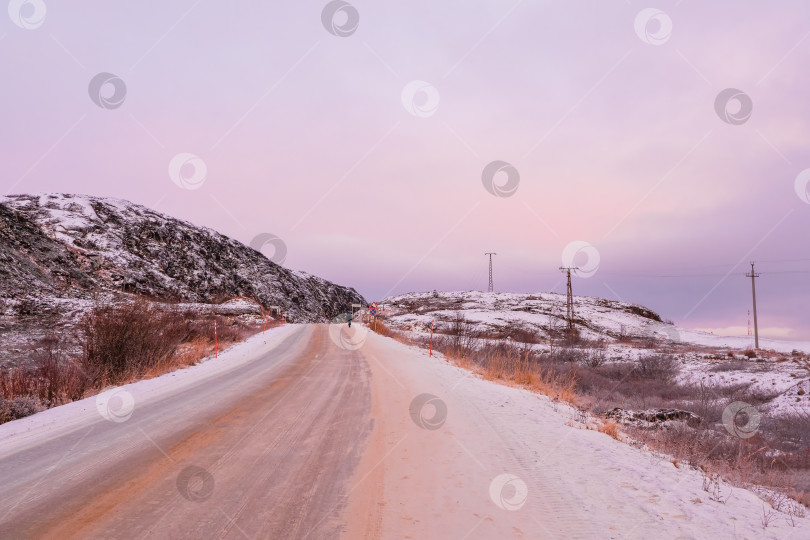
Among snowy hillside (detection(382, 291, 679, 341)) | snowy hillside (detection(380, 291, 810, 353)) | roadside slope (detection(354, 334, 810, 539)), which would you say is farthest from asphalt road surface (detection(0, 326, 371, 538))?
snowy hillside (detection(382, 291, 679, 341))

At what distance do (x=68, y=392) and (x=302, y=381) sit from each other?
183 inches

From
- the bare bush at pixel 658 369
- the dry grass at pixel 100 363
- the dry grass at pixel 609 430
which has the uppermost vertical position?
the bare bush at pixel 658 369

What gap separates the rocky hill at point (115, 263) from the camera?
104 ft

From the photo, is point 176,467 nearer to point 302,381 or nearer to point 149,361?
point 302,381

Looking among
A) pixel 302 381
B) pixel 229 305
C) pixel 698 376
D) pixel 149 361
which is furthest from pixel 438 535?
pixel 229 305

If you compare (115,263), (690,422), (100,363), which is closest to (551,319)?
(690,422)

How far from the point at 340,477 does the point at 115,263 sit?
58.9m

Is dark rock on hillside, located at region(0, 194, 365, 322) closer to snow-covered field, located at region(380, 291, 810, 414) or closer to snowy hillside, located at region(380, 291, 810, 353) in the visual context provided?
snowy hillside, located at region(380, 291, 810, 353)

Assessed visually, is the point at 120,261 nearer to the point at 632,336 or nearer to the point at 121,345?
the point at 121,345

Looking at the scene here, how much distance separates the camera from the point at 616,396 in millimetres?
15977

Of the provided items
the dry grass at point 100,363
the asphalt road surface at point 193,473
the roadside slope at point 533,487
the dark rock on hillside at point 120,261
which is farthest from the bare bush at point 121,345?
the dark rock on hillside at point 120,261

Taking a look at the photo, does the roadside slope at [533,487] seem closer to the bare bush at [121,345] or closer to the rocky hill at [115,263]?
the bare bush at [121,345]

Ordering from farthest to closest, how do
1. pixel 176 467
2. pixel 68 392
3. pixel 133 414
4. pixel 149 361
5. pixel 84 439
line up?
pixel 149 361 → pixel 68 392 → pixel 133 414 → pixel 84 439 → pixel 176 467

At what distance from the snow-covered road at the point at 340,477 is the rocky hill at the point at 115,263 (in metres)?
21.4
